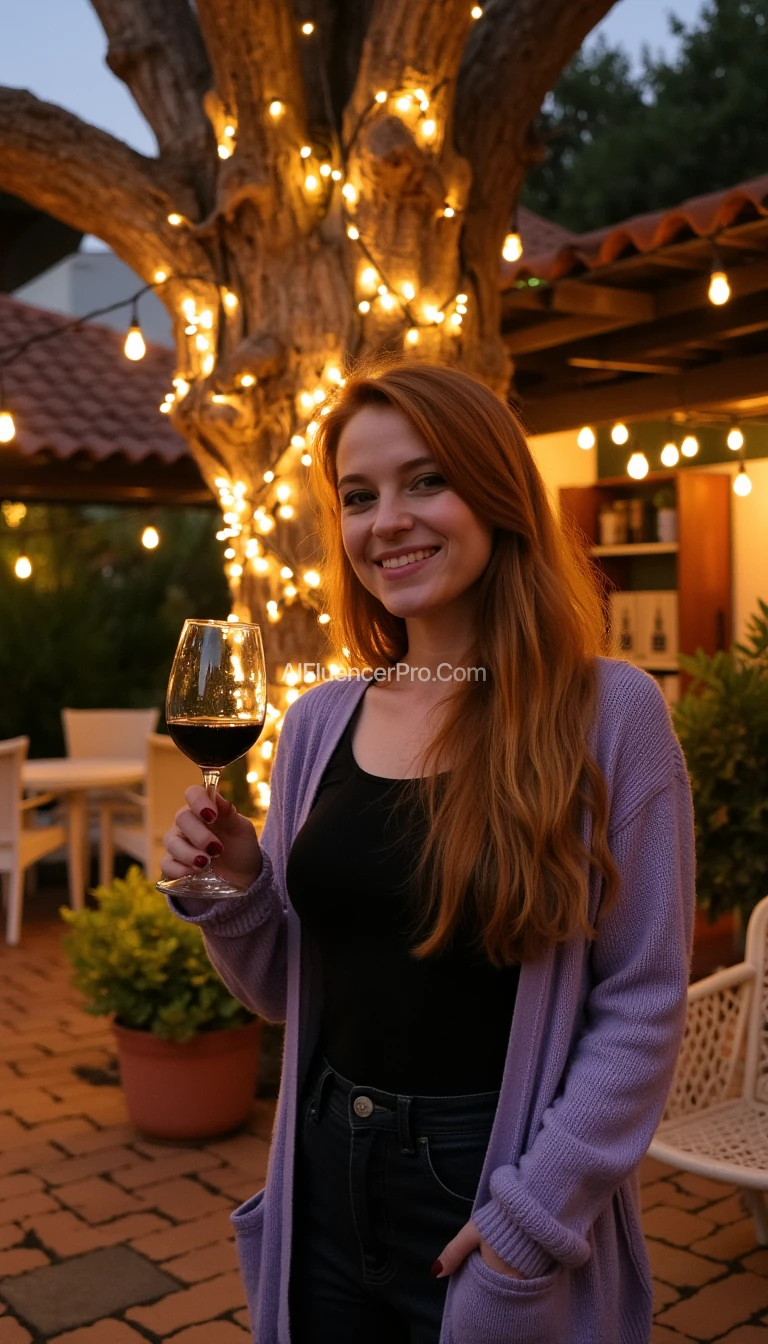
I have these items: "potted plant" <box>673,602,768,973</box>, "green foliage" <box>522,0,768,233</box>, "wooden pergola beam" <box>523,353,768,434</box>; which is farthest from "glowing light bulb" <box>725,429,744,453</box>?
"green foliage" <box>522,0,768,233</box>

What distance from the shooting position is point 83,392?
332 inches

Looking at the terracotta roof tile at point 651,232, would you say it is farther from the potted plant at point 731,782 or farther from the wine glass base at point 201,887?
the wine glass base at point 201,887

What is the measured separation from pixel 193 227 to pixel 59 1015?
3351 millimetres

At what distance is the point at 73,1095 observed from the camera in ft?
14.5

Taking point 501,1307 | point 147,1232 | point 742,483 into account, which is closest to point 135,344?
point 147,1232

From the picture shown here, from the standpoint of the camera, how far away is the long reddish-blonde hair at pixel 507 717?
1.39 metres

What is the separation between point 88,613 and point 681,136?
1203 centimetres

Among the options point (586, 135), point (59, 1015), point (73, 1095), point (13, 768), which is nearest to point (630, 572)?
point (13, 768)

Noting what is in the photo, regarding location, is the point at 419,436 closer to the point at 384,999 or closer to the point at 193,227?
the point at 384,999

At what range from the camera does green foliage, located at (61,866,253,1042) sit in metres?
3.85

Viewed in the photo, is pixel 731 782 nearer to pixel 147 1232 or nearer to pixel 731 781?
pixel 731 781

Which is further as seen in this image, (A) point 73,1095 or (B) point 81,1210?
(A) point 73,1095

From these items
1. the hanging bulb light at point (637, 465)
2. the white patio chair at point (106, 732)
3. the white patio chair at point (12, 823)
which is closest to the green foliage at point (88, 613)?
the white patio chair at point (106, 732)

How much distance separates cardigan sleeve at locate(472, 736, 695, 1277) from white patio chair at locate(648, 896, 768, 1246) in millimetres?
1598
